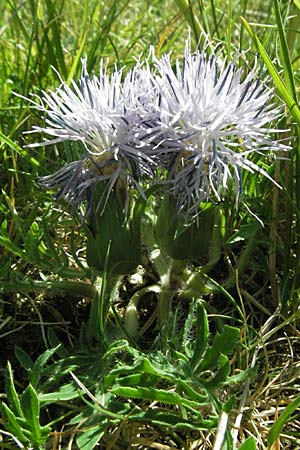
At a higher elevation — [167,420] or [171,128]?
[171,128]

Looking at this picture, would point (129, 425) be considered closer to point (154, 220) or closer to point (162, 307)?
point (162, 307)

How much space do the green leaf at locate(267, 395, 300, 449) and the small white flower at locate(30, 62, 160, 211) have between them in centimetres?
37

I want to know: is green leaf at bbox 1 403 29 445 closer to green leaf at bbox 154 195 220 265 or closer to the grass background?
the grass background

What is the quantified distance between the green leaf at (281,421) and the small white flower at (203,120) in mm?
302

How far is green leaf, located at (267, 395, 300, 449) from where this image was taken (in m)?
0.97

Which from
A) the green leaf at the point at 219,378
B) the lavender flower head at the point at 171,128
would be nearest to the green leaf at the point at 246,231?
the lavender flower head at the point at 171,128

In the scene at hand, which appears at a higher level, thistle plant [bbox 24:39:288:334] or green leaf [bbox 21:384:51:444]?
thistle plant [bbox 24:39:288:334]

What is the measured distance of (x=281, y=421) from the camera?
98 centimetres

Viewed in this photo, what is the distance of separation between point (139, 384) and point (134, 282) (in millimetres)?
362

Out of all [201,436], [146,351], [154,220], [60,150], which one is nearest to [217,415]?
[201,436]

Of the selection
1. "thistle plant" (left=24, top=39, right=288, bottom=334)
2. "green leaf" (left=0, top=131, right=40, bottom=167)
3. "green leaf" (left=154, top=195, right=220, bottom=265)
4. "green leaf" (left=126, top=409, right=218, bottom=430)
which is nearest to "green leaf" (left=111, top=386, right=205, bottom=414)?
"green leaf" (left=126, top=409, right=218, bottom=430)

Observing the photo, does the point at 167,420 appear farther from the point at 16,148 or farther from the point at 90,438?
the point at 16,148

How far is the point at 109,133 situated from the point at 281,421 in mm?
458

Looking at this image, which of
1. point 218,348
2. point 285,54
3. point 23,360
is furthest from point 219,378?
point 285,54
